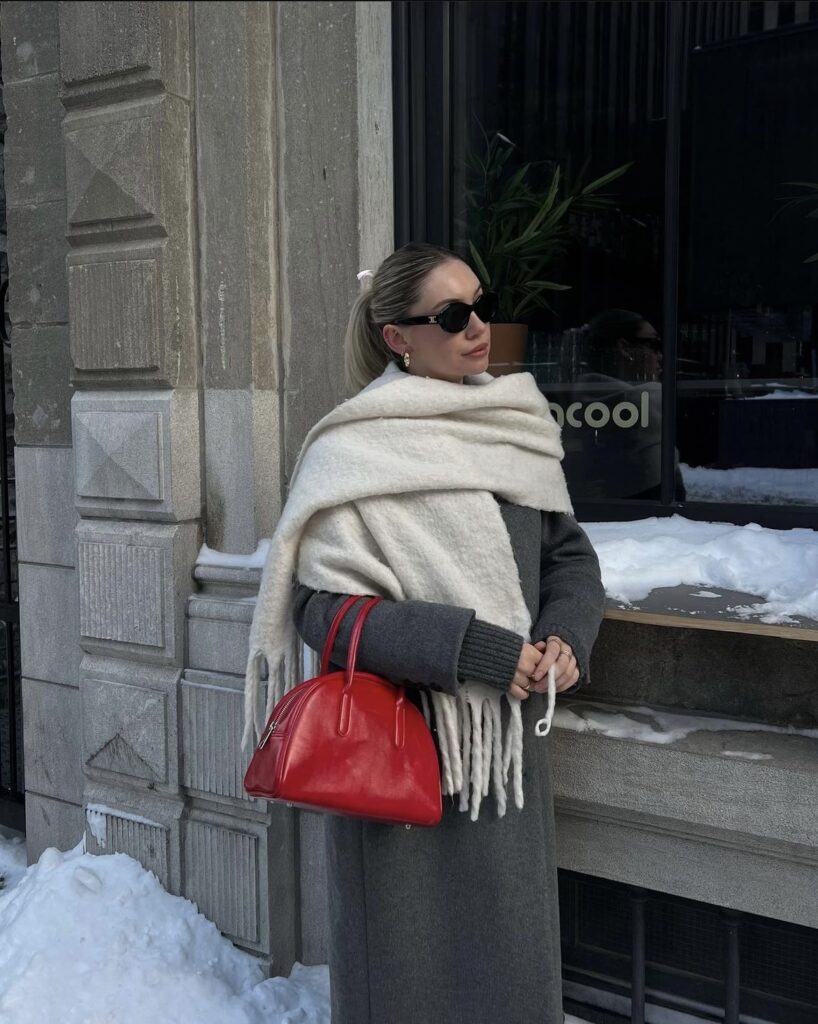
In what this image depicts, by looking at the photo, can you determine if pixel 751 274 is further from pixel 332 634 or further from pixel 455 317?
pixel 332 634

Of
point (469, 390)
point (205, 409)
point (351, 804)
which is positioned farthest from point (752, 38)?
point (351, 804)

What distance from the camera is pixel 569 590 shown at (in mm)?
2100

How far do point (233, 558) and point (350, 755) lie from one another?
142 cm

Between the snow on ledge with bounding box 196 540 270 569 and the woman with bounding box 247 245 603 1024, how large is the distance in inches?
34.3

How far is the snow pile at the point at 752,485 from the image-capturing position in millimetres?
2961

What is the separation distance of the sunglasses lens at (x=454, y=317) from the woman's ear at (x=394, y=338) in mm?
131

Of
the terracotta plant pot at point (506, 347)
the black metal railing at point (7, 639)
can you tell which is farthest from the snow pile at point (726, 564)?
the black metal railing at point (7, 639)

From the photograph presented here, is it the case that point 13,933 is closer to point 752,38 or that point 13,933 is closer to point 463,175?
point 463,175

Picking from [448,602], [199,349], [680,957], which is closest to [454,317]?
[448,602]

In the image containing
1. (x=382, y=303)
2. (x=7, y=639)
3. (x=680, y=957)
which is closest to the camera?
(x=382, y=303)

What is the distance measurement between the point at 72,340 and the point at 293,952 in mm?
2239

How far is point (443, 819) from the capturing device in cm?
208

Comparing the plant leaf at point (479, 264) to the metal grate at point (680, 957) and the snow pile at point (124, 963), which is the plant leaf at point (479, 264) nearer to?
the metal grate at point (680, 957)

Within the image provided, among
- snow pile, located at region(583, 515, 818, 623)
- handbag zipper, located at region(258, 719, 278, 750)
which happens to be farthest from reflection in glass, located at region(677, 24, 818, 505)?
handbag zipper, located at region(258, 719, 278, 750)
